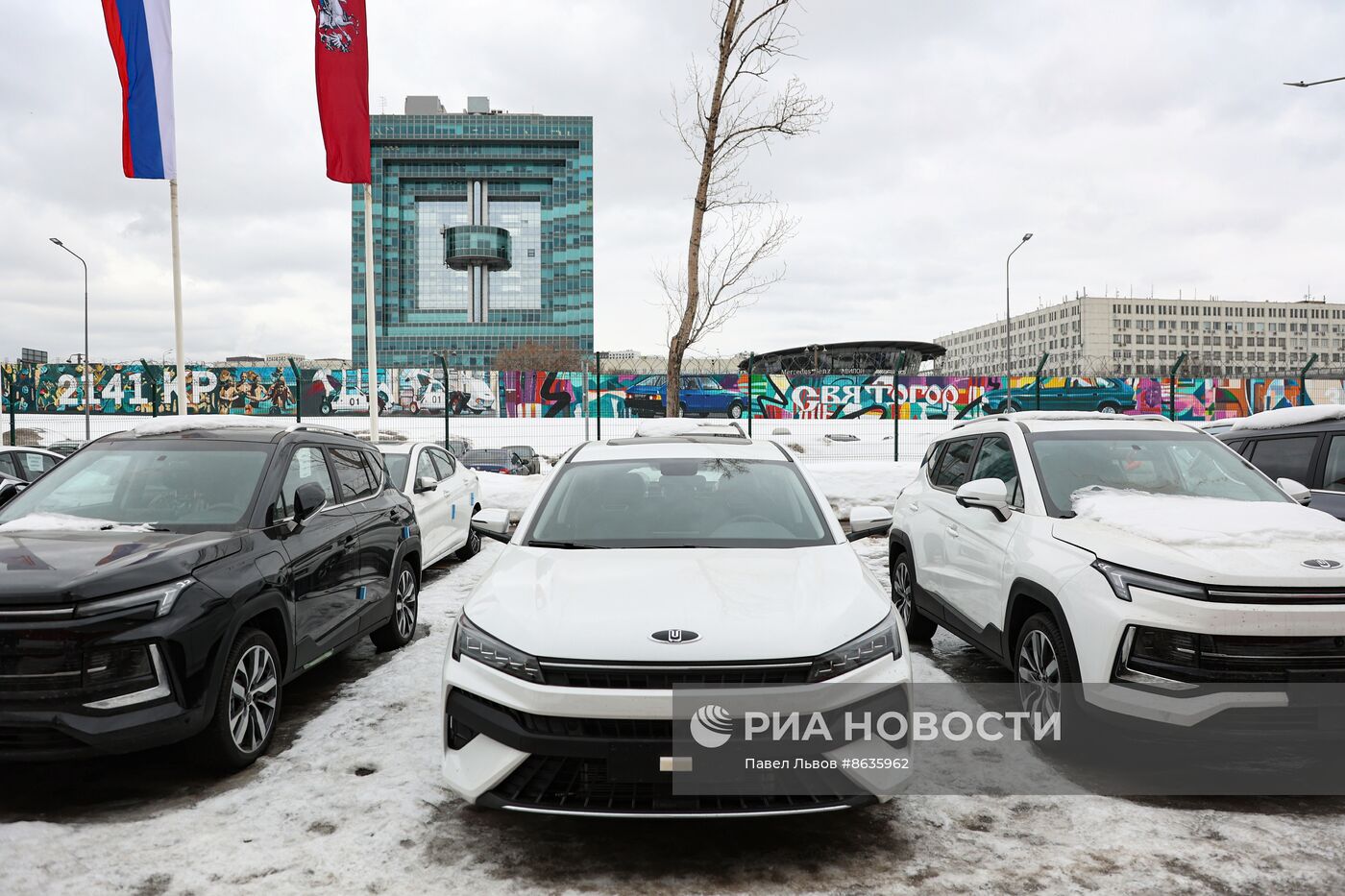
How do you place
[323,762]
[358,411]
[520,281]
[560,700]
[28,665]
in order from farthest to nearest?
[520,281]
[358,411]
[323,762]
[28,665]
[560,700]

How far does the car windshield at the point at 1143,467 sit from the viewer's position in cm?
483

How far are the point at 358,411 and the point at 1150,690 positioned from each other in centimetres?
3131

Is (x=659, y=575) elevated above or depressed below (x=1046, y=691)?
above

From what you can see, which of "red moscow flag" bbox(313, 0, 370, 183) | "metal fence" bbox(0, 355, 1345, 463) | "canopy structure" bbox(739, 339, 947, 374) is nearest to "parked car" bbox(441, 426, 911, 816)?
"red moscow flag" bbox(313, 0, 370, 183)

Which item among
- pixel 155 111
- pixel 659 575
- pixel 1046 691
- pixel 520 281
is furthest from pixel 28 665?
pixel 520 281

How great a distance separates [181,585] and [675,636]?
232 cm

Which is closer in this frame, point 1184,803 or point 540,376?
point 1184,803

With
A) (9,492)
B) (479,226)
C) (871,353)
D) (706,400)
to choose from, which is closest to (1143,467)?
(9,492)

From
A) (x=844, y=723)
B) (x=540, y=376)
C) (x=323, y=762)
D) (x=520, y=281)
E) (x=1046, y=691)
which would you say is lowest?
(x=323, y=762)

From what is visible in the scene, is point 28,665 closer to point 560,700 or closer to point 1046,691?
point 560,700

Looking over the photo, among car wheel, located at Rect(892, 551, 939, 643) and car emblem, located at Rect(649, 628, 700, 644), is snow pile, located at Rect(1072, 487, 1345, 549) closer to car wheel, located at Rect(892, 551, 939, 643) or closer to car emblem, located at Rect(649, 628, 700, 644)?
car wheel, located at Rect(892, 551, 939, 643)

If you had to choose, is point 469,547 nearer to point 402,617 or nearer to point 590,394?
point 402,617

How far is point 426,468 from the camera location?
983 centimetres

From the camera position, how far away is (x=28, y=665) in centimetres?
335
